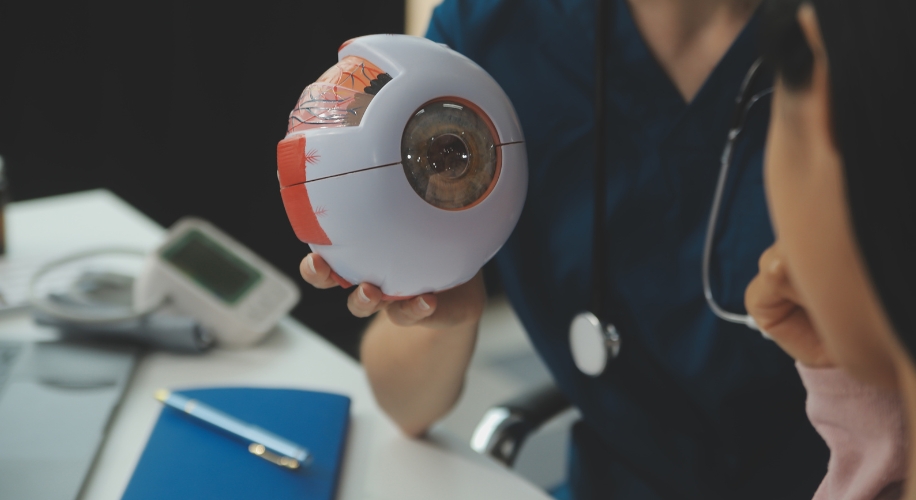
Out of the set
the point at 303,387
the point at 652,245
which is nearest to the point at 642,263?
the point at 652,245

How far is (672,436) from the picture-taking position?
949 mm

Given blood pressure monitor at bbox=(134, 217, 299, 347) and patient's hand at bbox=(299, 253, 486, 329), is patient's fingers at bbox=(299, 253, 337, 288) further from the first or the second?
blood pressure monitor at bbox=(134, 217, 299, 347)

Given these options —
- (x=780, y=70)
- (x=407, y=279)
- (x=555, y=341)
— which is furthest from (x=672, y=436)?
(x=780, y=70)

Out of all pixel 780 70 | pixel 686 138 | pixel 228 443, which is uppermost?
pixel 780 70

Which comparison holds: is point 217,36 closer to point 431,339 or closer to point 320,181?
point 431,339

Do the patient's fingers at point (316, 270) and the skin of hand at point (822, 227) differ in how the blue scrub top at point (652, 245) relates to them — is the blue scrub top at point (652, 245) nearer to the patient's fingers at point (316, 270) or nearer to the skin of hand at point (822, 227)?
the patient's fingers at point (316, 270)

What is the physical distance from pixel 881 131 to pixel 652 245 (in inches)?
24.1

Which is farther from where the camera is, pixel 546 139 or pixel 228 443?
pixel 546 139

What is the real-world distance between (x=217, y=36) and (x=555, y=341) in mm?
1288

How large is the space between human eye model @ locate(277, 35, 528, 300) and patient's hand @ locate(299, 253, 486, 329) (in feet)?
0.08

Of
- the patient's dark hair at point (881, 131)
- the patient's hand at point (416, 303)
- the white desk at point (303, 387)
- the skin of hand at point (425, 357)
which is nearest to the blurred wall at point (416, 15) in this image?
the white desk at point (303, 387)

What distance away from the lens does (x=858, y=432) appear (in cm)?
47

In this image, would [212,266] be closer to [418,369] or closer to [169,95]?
[418,369]

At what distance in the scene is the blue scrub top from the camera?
88 cm
